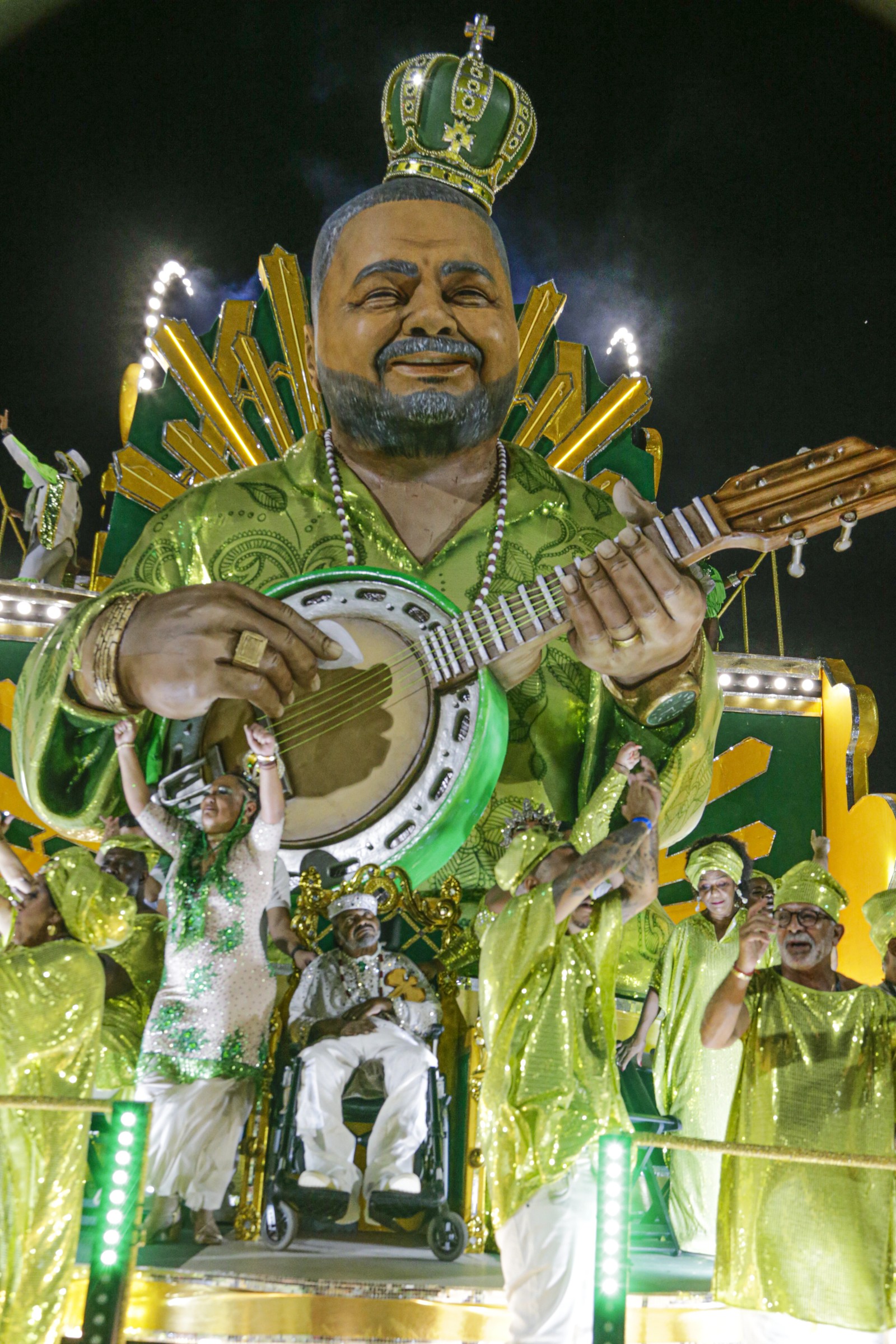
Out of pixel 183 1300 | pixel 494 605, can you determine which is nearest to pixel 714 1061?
pixel 494 605

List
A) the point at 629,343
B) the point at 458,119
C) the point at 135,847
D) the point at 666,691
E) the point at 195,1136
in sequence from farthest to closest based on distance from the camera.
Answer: the point at 629,343, the point at 458,119, the point at 135,847, the point at 666,691, the point at 195,1136

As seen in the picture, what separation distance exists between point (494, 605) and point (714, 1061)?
5.37 ft

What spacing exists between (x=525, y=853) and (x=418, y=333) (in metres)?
1.55

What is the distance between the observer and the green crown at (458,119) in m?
4.18

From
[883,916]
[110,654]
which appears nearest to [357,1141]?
[110,654]

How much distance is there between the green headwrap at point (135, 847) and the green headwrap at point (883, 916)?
75.9 inches

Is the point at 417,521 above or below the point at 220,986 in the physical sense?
above

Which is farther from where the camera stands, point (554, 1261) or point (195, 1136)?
point (195, 1136)

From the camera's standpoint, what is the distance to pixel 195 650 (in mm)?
3289

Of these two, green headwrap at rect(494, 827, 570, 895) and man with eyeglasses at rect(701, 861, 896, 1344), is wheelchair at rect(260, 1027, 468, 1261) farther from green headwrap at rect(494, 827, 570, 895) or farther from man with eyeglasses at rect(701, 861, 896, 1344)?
man with eyeglasses at rect(701, 861, 896, 1344)

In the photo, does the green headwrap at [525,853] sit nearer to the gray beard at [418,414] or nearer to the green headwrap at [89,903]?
the green headwrap at [89,903]

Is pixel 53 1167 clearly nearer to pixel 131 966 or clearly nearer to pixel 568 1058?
pixel 131 966

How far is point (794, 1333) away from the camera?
288cm

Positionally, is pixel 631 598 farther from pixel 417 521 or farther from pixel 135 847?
pixel 135 847
